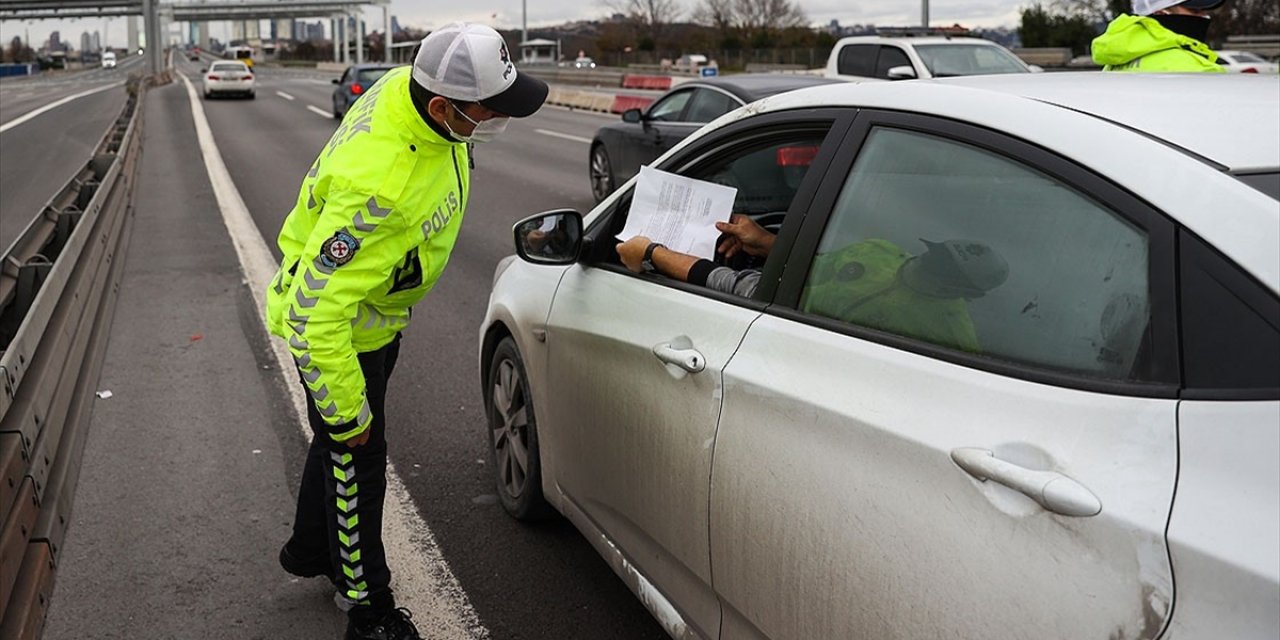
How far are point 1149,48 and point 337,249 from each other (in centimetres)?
385

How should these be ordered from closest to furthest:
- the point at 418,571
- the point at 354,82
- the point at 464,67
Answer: the point at 464,67, the point at 418,571, the point at 354,82

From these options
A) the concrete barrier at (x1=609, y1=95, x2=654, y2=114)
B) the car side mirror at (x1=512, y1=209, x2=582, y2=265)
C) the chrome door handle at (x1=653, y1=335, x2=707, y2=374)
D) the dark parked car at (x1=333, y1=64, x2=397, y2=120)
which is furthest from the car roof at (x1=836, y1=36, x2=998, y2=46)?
the dark parked car at (x1=333, y1=64, x2=397, y2=120)

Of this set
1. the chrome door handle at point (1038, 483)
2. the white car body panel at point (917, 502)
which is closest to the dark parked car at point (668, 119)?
the white car body panel at point (917, 502)

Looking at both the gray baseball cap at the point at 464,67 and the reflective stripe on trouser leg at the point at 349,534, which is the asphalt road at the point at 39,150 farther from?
the gray baseball cap at the point at 464,67

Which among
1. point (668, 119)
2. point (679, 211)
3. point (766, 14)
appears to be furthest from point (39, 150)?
point (766, 14)

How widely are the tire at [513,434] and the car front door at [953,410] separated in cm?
155

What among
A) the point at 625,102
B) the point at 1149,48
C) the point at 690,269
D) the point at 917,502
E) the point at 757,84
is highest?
the point at 625,102

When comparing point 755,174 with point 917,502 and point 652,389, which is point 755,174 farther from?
point 917,502

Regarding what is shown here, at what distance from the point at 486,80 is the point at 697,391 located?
38.4 inches

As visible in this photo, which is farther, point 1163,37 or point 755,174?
point 1163,37

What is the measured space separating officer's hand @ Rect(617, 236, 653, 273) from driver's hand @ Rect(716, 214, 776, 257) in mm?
228

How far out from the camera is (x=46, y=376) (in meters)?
5.01

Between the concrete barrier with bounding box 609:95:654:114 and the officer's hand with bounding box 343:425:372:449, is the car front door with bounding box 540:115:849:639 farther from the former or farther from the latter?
the concrete barrier with bounding box 609:95:654:114

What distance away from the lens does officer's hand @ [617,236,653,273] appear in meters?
3.55
